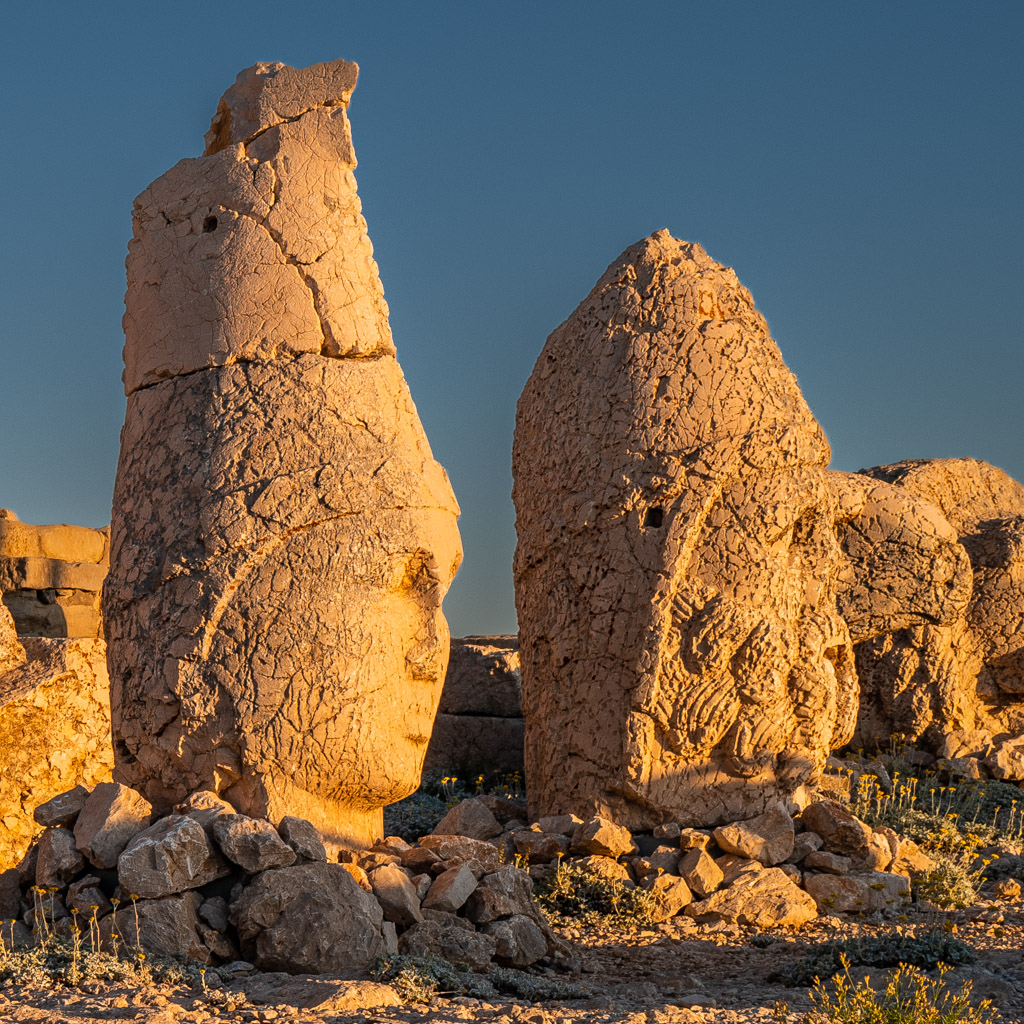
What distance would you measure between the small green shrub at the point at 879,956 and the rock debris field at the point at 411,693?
0.02 meters

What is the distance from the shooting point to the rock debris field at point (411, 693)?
188 inches

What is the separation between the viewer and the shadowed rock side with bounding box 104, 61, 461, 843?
5.36 meters

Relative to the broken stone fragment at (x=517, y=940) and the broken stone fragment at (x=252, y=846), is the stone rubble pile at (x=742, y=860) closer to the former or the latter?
the broken stone fragment at (x=517, y=940)

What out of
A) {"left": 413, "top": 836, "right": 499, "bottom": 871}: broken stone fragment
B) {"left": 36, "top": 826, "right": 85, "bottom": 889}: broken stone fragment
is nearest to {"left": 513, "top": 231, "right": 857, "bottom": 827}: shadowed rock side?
{"left": 413, "top": 836, "right": 499, "bottom": 871}: broken stone fragment

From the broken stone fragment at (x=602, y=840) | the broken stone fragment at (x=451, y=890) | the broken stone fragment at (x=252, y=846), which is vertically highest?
the broken stone fragment at (x=252, y=846)

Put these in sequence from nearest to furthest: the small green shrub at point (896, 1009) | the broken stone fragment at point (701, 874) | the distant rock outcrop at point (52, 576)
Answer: the small green shrub at point (896, 1009), the broken stone fragment at point (701, 874), the distant rock outcrop at point (52, 576)

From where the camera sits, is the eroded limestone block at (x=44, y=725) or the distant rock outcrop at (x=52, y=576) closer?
the eroded limestone block at (x=44, y=725)

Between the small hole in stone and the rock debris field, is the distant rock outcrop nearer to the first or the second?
the rock debris field

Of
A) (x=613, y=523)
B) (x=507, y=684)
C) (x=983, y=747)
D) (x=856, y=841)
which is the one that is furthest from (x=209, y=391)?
(x=983, y=747)

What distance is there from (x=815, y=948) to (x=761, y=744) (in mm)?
1637

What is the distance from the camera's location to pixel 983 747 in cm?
1033

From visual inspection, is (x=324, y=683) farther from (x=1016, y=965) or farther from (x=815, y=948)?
(x=1016, y=965)

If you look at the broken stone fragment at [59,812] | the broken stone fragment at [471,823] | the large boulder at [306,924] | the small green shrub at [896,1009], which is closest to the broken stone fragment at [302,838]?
the large boulder at [306,924]

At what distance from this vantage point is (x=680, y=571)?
7.09 meters
